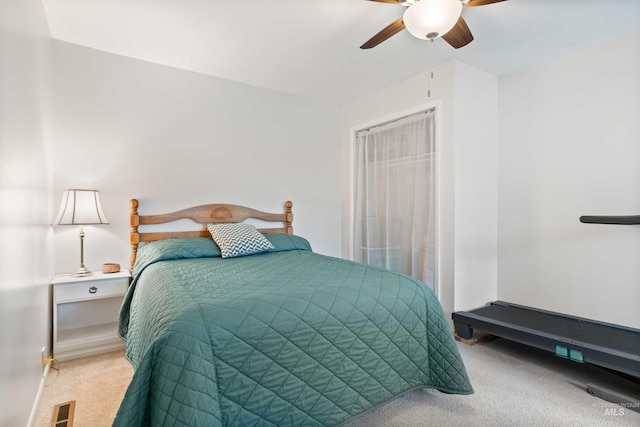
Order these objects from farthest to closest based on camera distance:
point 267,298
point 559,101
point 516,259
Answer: point 516,259, point 559,101, point 267,298

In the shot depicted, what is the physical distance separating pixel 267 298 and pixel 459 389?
3.84 ft

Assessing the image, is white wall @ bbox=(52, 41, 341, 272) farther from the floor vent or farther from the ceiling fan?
the ceiling fan

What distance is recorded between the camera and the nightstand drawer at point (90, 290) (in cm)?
234

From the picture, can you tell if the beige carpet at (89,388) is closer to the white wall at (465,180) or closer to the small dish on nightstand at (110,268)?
the small dish on nightstand at (110,268)

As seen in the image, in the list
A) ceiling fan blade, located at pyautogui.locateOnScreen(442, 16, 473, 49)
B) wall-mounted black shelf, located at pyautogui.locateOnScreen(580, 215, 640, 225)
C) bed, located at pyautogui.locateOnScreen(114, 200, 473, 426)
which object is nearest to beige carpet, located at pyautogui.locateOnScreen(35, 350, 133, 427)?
bed, located at pyautogui.locateOnScreen(114, 200, 473, 426)

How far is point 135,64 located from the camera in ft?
9.42

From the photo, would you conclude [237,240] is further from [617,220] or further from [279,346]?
[617,220]

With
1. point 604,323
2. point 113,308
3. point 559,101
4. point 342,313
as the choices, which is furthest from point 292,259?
point 559,101

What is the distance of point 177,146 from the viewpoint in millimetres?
3084

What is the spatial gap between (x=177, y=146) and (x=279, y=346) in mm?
2401

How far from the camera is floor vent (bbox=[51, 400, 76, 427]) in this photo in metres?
1.69

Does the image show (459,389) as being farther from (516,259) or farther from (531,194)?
(531,194)

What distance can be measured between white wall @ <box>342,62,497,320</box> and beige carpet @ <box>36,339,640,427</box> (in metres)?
0.67

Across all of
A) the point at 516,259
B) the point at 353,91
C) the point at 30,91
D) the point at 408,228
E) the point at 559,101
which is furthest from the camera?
the point at 353,91
